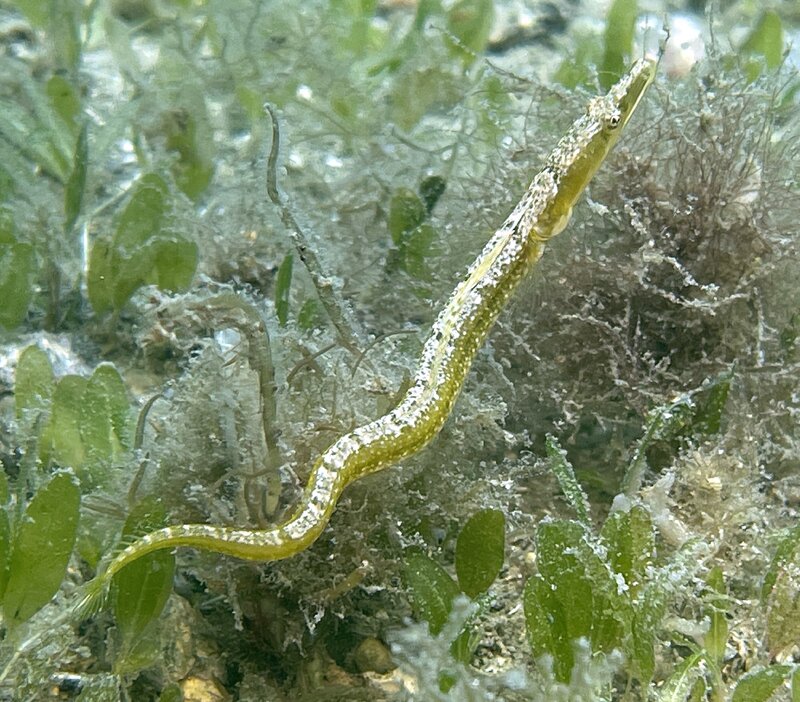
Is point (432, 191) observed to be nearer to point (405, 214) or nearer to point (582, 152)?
point (405, 214)

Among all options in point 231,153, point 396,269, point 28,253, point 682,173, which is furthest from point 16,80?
point 682,173

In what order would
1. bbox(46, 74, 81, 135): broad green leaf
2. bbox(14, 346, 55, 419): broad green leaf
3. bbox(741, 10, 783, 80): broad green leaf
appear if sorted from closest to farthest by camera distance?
bbox(14, 346, 55, 419): broad green leaf, bbox(46, 74, 81, 135): broad green leaf, bbox(741, 10, 783, 80): broad green leaf

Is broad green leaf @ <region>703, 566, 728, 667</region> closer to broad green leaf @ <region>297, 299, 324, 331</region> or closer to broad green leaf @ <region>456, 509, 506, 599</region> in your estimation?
broad green leaf @ <region>456, 509, 506, 599</region>

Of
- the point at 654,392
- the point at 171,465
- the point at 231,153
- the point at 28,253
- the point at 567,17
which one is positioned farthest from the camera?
the point at 567,17

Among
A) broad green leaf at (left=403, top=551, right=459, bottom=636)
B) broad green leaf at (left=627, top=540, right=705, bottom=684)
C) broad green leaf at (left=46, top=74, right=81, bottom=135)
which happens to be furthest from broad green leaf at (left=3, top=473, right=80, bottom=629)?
broad green leaf at (left=46, top=74, right=81, bottom=135)

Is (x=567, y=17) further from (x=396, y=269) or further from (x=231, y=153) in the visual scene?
(x=396, y=269)

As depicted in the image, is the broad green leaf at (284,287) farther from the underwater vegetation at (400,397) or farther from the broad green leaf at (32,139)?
the broad green leaf at (32,139)
